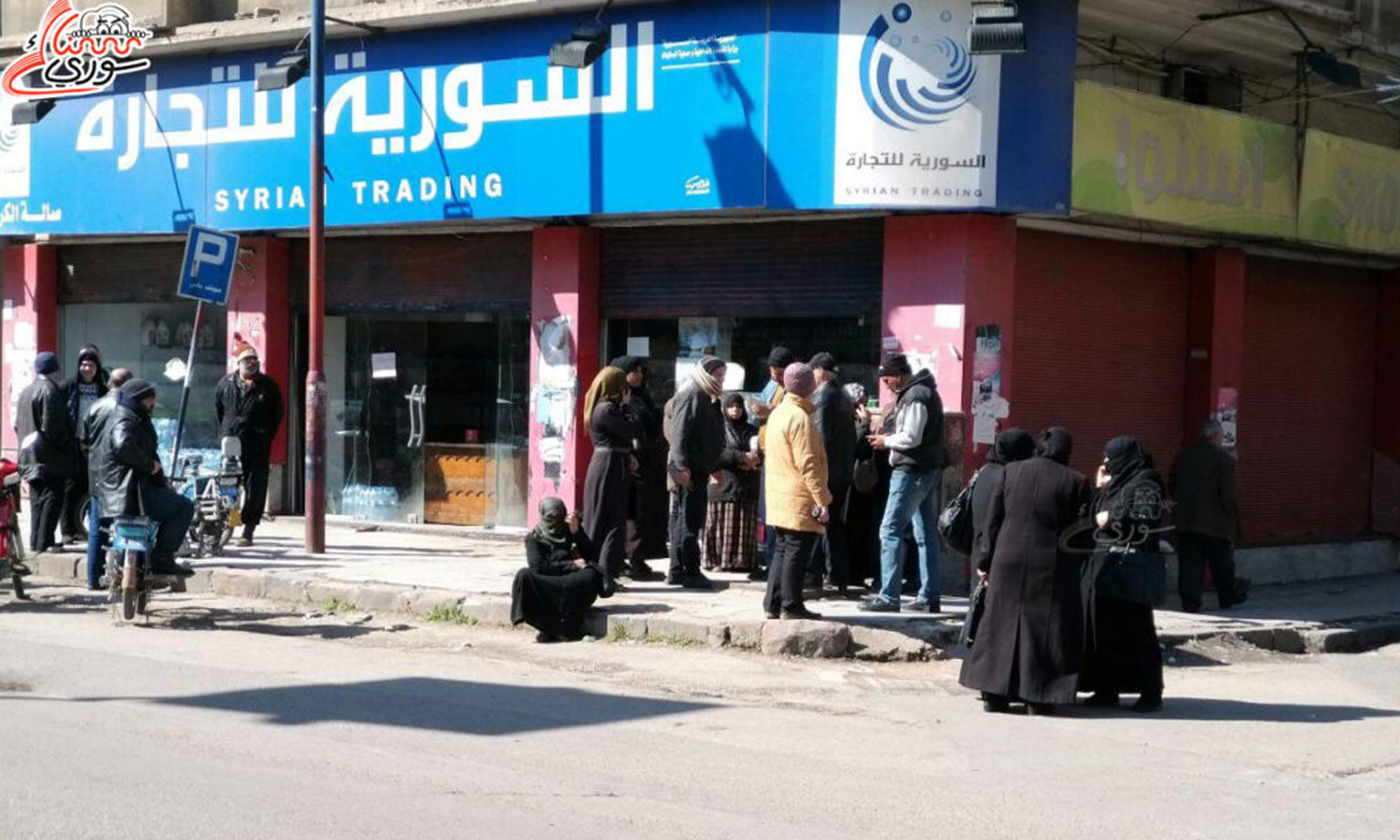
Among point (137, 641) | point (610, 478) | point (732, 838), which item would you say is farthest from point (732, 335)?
point (732, 838)

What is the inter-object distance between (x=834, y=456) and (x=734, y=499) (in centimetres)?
152

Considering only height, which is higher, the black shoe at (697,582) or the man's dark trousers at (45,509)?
the man's dark trousers at (45,509)

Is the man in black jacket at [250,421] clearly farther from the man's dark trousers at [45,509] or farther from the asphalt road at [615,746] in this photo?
the asphalt road at [615,746]

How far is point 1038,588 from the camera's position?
34.4ft

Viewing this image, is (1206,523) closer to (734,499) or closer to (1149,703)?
(734,499)

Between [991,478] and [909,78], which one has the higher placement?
[909,78]

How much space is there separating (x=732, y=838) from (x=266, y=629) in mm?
7336

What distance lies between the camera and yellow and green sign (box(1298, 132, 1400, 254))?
702 inches

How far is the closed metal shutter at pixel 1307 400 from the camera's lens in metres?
18.8

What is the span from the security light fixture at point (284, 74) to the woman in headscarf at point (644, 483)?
5.01 meters

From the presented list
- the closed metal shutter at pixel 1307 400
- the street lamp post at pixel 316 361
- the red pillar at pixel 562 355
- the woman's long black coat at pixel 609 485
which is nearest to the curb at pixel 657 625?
the woman's long black coat at pixel 609 485

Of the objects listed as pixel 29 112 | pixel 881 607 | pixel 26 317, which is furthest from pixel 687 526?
pixel 26 317

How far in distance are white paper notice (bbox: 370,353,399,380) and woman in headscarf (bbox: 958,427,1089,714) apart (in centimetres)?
1005

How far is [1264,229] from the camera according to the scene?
1722 centimetres
